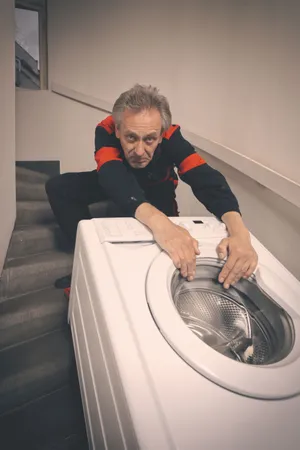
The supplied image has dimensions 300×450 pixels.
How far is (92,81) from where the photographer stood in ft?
7.68

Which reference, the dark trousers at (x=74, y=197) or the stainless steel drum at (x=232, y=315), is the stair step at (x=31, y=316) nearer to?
the dark trousers at (x=74, y=197)

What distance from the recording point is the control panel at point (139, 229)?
2.76 feet

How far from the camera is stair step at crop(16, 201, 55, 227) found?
180 centimetres

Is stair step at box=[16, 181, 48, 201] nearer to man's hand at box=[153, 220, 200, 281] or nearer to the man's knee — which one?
the man's knee

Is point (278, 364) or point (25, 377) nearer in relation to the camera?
point (278, 364)

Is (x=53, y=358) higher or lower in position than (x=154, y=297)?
lower

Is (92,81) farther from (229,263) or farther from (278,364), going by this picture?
(278,364)

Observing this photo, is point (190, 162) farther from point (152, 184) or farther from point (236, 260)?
point (236, 260)

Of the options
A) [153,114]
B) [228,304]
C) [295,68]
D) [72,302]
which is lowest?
[72,302]

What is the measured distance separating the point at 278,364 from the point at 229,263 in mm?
292

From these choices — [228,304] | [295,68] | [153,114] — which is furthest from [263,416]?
[295,68]

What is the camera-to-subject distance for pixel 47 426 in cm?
88

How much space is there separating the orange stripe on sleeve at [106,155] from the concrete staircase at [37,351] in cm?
65

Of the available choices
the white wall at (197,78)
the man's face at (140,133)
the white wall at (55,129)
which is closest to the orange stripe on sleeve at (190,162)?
the man's face at (140,133)
